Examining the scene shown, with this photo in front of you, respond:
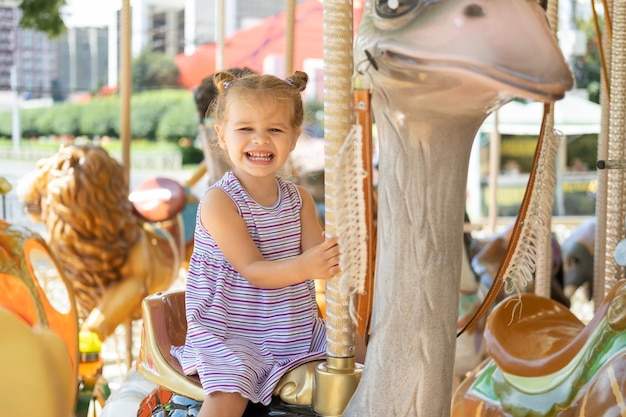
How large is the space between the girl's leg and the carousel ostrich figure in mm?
174

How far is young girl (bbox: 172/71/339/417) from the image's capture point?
1232 millimetres

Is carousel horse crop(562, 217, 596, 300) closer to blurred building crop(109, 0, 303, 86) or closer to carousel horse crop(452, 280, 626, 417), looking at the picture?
carousel horse crop(452, 280, 626, 417)

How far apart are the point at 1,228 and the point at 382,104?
49.8 inches

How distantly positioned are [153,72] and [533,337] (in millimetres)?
11467

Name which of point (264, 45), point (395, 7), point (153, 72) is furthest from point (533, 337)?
point (153, 72)

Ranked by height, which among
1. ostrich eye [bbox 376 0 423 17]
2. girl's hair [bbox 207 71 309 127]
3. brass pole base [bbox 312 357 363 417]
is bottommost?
brass pole base [bbox 312 357 363 417]

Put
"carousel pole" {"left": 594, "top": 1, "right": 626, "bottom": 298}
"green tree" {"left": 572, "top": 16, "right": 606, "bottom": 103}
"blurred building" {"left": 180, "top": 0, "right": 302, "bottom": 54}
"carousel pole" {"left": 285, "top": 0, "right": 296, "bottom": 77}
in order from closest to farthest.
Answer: "carousel pole" {"left": 594, "top": 1, "right": 626, "bottom": 298} < "carousel pole" {"left": 285, "top": 0, "right": 296, "bottom": 77} < "green tree" {"left": 572, "top": 16, "right": 606, "bottom": 103} < "blurred building" {"left": 180, "top": 0, "right": 302, "bottom": 54}

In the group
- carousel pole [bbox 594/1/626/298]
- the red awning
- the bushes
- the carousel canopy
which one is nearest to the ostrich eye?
carousel pole [bbox 594/1/626/298]

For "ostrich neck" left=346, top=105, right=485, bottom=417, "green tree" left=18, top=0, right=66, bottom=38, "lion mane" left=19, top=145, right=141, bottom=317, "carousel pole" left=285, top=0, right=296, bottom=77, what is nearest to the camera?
"ostrich neck" left=346, top=105, right=485, bottom=417

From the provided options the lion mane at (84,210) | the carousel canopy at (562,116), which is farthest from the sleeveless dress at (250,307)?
the carousel canopy at (562,116)

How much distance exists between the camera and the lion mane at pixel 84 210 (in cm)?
322

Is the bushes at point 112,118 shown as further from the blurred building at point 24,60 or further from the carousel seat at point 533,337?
the carousel seat at point 533,337

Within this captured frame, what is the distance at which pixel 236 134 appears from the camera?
1.25 m

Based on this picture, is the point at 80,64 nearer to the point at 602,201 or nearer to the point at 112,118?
the point at 112,118
